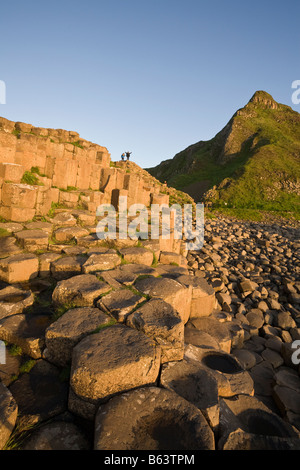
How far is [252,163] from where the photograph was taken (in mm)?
35125

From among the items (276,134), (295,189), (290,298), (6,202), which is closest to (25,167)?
(6,202)

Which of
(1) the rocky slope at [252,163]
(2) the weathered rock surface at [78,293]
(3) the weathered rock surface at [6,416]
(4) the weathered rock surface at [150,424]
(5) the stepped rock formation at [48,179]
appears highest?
(1) the rocky slope at [252,163]

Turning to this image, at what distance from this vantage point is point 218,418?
2.27 m

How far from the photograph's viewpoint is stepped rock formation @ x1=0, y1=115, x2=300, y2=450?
2031 millimetres

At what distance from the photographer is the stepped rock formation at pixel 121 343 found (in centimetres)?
203

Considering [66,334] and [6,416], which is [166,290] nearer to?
[66,334]

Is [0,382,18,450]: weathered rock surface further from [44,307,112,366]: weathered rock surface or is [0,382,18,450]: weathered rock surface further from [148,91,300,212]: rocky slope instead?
[148,91,300,212]: rocky slope

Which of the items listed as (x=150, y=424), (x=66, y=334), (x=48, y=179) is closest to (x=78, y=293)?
(x=66, y=334)

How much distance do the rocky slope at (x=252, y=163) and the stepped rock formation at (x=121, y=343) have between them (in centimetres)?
2186

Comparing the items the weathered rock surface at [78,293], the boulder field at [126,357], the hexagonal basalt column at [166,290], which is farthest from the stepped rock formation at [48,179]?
the hexagonal basalt column at [166,290]

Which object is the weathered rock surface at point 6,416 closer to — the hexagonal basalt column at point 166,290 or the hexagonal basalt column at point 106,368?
the hexagonal basalt column at point 106,368

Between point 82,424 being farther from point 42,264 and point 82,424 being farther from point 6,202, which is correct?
point 6,202

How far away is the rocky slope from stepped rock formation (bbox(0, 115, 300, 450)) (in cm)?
2186

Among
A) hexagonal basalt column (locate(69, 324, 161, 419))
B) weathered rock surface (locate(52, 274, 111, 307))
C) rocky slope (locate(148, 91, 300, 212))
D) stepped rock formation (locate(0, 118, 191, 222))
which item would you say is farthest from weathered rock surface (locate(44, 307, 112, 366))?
rocky slope (locate(148, 91, 300, 212))
